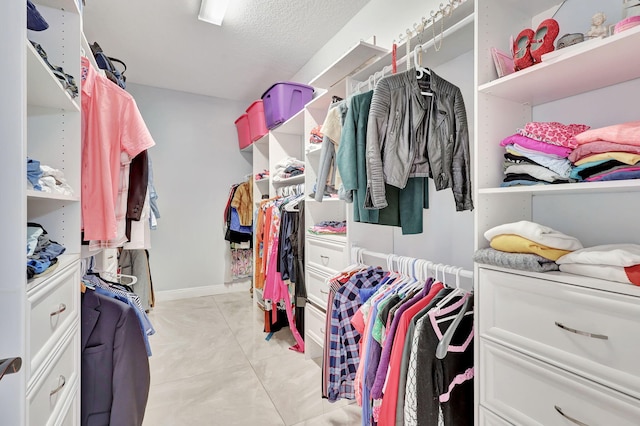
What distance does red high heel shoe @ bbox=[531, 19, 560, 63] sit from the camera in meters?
1.00

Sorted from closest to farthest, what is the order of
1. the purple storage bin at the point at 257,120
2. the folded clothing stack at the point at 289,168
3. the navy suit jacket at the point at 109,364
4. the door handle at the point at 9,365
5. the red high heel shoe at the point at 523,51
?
the door handle at the point at 9,365, the red high heel shoe at the point at 523,51, the navy suit jacket at the point at 109,364, the folded clothing stack at the point at 289,168, the purple storage bin at the point at 257,120

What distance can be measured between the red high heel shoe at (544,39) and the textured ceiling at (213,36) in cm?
165

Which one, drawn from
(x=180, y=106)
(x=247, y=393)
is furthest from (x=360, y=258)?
(x=180, y=106)

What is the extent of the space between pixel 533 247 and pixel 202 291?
4006 millimetres

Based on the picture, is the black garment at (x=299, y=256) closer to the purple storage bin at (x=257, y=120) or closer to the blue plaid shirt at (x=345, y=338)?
the blue plaid shirt at (x=345, y=338)

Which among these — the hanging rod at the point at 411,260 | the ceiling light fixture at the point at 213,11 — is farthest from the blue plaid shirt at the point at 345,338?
the ceiling light fixture at the point at 213,11

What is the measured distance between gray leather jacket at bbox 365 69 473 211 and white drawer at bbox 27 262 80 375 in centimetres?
110

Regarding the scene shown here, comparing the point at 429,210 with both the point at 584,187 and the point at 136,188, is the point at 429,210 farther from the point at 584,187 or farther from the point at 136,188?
the point at 136,188

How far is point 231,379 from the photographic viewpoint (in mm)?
2146

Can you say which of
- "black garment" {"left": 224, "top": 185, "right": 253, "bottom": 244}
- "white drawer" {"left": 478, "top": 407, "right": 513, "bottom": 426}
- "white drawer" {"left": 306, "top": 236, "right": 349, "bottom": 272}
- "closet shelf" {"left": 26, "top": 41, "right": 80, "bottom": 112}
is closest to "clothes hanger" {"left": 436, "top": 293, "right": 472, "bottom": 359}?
"white drawer" {"left": 478, "top": 407, "right": 513, "bottom": 426}

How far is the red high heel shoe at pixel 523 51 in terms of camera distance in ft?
3.47

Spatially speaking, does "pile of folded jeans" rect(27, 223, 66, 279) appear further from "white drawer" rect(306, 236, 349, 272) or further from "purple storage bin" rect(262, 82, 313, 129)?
"purple storage bin" rect(262, 82, 313, 129)

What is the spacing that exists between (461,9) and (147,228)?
7.06 feet

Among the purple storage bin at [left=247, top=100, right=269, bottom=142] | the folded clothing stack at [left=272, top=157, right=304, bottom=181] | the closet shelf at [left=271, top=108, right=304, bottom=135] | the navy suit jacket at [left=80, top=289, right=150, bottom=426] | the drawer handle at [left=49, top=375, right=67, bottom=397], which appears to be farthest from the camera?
the purple storage bin at [left=247, top=100, right=269, bottom=142]
